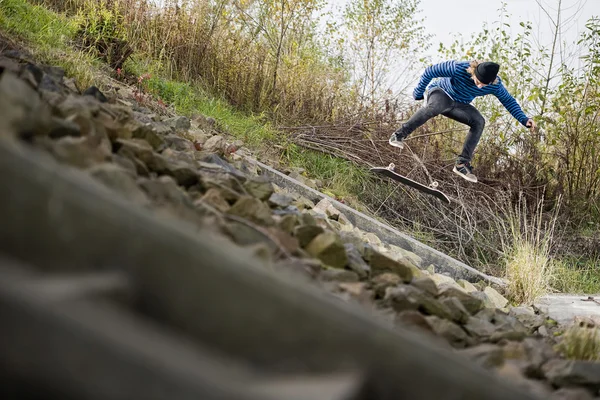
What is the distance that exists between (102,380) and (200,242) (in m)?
0.28

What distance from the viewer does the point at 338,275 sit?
6.08 feet

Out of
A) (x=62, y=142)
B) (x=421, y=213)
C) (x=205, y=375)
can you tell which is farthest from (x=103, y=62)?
(x=205, y=375)

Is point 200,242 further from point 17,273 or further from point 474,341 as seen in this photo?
point 474,341

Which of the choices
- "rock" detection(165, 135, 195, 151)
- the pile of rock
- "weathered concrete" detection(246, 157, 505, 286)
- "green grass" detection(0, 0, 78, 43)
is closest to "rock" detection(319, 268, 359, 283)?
the pile of rock

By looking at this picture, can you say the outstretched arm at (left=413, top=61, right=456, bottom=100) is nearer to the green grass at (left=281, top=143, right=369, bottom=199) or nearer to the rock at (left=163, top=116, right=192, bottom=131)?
the green grass at (left=281, top=143, right=369, bottom=199)

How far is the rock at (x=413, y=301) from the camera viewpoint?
1.86 metres

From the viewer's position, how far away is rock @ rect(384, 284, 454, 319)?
1.86 meters

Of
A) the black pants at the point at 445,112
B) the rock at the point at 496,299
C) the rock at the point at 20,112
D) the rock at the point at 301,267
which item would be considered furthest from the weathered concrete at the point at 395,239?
the rock at the point at 20,112

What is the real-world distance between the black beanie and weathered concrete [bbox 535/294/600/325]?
207 centimetres

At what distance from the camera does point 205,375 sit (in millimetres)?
780

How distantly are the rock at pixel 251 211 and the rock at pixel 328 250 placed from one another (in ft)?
0.57

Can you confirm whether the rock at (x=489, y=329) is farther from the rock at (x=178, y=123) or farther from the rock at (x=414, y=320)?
the rock at (x=178, y=123)

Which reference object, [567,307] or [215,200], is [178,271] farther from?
[567,307]

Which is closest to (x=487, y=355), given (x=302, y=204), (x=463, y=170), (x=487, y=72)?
(x=302, y=204)
